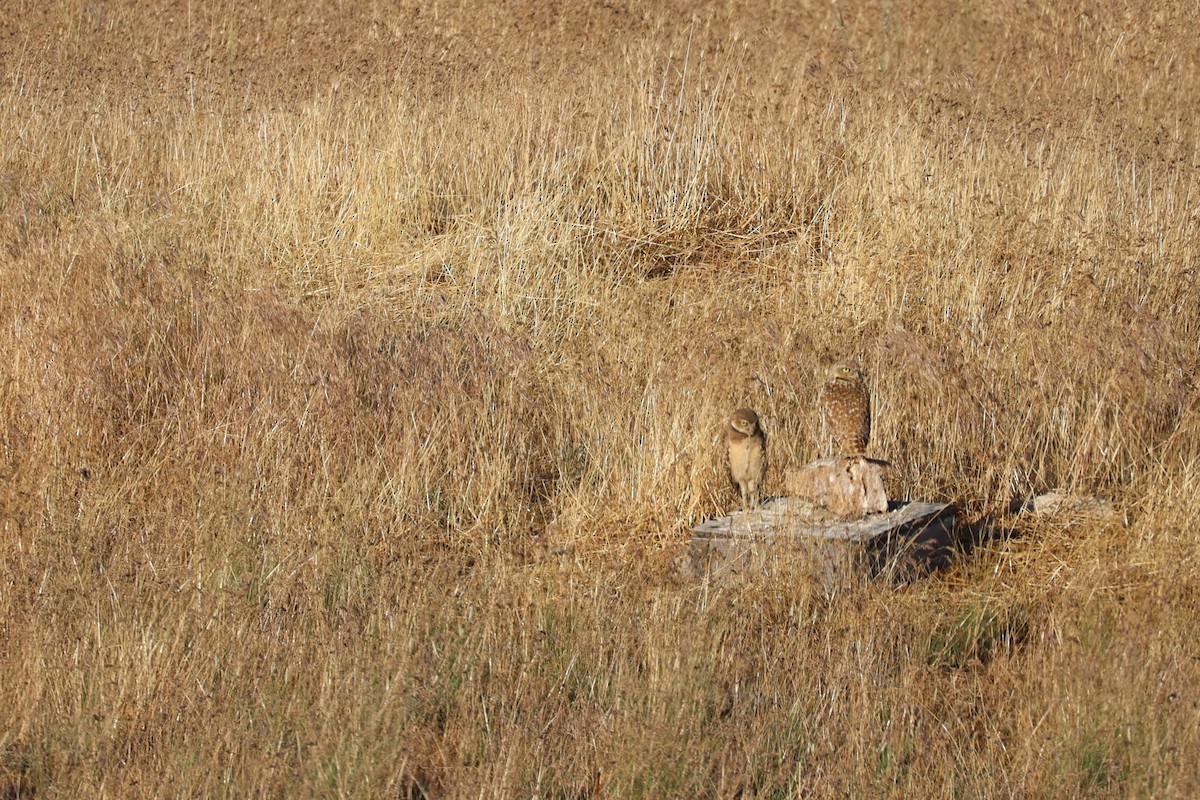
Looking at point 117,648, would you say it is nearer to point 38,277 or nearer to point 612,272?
point 38,277

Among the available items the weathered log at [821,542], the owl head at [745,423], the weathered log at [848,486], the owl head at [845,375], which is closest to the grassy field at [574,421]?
the weathered log at [821,542]

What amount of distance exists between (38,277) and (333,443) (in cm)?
212

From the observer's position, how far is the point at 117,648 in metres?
3.41

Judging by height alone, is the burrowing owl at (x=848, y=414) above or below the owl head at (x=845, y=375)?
below

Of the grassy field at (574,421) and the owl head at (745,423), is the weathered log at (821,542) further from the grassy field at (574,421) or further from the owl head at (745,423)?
the owl head at (745,423)

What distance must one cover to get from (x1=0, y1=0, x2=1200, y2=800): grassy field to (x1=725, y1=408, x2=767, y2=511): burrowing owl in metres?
0.40

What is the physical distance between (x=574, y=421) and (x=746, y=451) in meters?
1.06

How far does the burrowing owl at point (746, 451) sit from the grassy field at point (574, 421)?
0.40 meters

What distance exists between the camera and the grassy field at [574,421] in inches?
124

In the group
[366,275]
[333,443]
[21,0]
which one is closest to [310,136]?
[366,275]

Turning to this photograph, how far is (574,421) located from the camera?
516 cm

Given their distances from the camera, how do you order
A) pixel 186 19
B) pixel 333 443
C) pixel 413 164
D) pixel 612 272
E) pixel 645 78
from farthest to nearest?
pixel 186 19, pixel 645 78, pixel 413 164, pixel 612 272, pixel 333 443

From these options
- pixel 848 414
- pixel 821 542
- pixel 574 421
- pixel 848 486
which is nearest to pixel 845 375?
pixel 848 414

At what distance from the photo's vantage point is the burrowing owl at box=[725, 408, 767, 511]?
4.28 m
